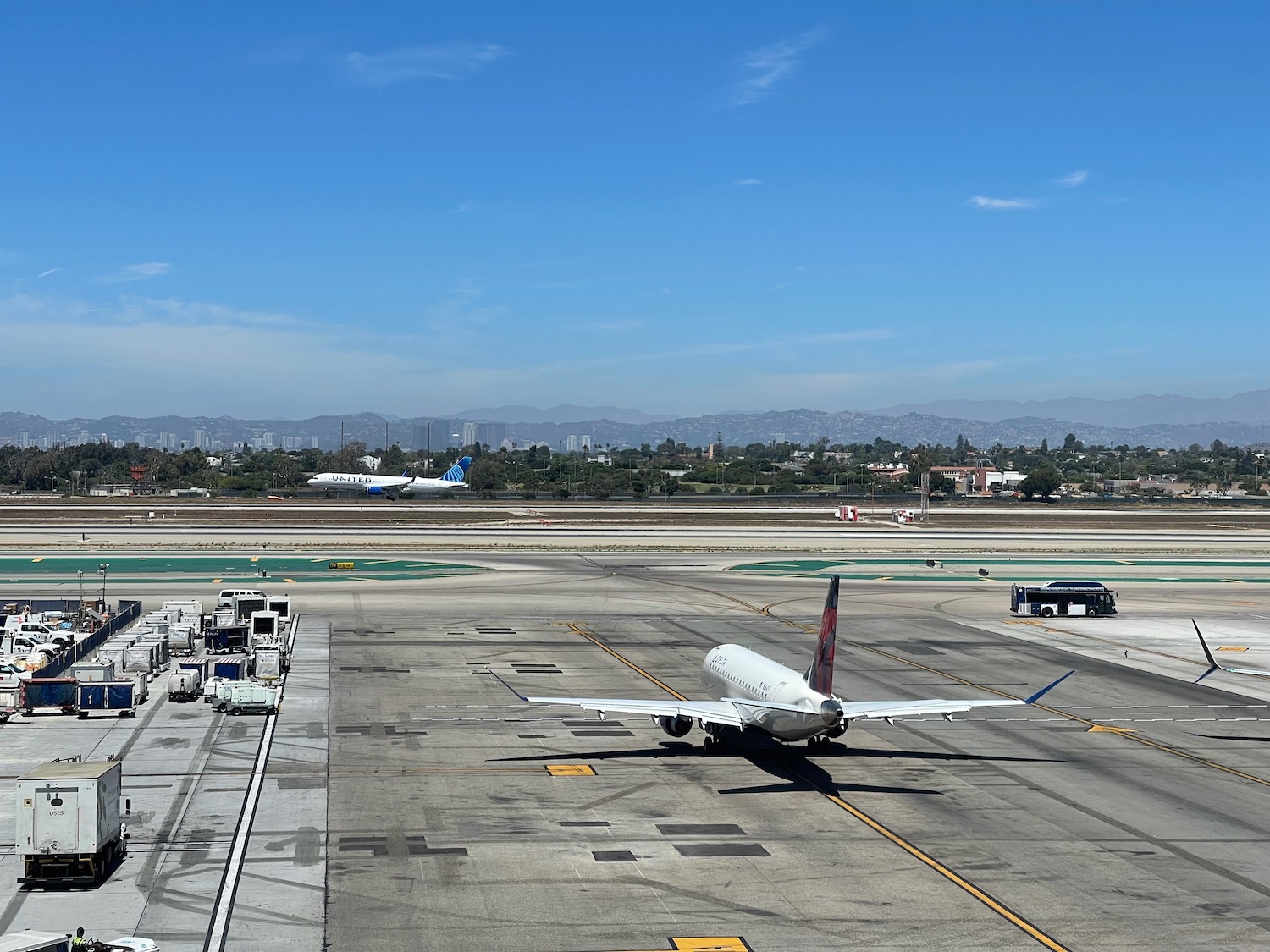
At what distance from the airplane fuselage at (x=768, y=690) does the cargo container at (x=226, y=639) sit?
94.8 feet

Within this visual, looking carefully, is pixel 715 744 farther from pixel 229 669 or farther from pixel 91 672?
pixel 91 672

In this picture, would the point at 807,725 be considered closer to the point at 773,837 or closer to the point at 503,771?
the point at 773,837

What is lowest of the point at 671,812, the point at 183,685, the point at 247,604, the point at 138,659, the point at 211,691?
the point at 671,812

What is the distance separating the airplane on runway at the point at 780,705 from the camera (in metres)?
37.6

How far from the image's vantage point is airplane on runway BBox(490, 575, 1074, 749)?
37594 millimetres

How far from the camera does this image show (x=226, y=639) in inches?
2522

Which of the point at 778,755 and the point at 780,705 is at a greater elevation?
the point at 780,705

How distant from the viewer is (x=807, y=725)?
3753cm

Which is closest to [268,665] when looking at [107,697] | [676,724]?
[107,697]

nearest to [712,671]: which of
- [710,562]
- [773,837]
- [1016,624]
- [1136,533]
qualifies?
[773,837]

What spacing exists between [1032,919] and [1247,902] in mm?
5793

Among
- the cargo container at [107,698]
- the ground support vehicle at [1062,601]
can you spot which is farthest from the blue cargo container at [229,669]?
the ground support vehicle at [1062,601]

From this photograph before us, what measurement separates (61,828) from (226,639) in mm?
37400

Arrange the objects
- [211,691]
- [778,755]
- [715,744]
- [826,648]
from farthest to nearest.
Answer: [211,691] < [715,744] < [778,755] < [826,648]
